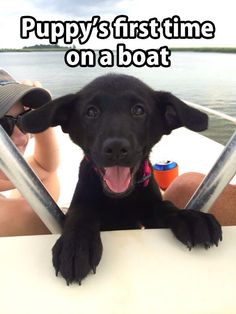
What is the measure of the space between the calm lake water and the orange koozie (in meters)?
1.11

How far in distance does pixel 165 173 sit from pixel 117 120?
1264 mm

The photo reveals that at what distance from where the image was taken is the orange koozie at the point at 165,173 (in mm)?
2369

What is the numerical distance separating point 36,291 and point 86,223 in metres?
0.29

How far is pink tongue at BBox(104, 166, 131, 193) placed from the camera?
3.68 feet

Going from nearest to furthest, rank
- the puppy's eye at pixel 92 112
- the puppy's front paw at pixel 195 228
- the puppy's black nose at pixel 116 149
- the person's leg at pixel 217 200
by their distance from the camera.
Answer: the puppy's front paw at pixel 195 228
the puppy's black nose at pixel 116 149
the puppy's eye at pixel 92 112
the person's leg at pixel 217 200

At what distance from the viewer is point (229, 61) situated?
4.68 m

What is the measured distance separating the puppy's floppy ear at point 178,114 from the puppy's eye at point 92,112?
19cm

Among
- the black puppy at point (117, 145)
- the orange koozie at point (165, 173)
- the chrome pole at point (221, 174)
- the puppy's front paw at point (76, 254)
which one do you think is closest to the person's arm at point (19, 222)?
the black puppy at point (117, 145)

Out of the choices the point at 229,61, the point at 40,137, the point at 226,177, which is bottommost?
the point at 229,61

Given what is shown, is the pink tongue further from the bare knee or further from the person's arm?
the bare knee

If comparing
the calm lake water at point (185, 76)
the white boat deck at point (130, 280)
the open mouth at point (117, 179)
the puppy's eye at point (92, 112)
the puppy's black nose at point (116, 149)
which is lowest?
the calm lake water at point (185, 76)

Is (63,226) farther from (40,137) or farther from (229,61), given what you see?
(229,61)

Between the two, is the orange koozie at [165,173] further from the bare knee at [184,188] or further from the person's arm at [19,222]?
the person's arm at [19,222]

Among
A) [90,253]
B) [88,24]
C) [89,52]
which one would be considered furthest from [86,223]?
[88,24]
